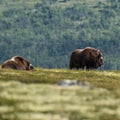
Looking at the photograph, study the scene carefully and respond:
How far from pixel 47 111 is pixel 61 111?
0.68m

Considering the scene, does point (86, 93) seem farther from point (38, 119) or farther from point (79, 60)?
point (79, 60)

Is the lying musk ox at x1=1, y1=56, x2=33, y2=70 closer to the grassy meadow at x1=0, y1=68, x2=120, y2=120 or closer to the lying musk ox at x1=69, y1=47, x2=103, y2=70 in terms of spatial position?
the lying musk ox at x1=69, y1=47, x2=103, y2=70

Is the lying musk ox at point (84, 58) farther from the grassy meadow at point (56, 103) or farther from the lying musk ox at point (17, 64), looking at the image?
the grassy meadow at point (56, 103)

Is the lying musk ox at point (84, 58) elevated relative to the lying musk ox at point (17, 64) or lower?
lower

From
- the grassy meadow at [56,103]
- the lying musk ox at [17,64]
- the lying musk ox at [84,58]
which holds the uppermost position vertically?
the grassy meadow at [56,103]

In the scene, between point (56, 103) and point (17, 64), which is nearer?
point (56, 103)

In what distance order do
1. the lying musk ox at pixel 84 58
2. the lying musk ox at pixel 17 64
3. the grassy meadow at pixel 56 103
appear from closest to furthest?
the grassy meadow at pixel 56 103 < the lying musk ox at pixel 17 64 < the lying musk ox at pixel 84 58

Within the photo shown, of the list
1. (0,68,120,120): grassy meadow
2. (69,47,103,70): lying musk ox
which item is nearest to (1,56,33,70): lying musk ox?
(69,47,103,70): lying musk ox

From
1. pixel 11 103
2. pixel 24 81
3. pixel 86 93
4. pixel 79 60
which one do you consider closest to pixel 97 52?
pixel 79 60

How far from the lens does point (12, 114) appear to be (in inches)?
895

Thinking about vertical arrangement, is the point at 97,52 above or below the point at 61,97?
below

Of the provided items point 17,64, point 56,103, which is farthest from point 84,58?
point 56,103

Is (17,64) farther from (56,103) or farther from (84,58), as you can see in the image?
(56,103)

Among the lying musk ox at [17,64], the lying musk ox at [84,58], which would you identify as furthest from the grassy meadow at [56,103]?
the lying musk ox at [84,58]
